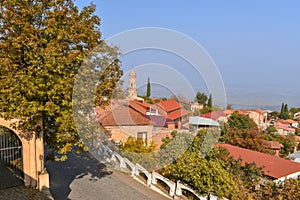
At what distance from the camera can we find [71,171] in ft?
32.2

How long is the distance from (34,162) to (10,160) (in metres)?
0.85

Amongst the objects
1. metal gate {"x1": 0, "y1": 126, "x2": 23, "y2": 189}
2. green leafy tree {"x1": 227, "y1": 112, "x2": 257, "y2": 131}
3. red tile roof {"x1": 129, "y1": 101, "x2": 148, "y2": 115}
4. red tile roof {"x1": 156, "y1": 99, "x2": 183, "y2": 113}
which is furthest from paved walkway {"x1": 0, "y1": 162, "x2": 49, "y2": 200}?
green leafy tree {"x1": 227, "y1": 112, "x2": 257, "y2": 131}

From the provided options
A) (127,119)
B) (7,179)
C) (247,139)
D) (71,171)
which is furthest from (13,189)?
(247,139)

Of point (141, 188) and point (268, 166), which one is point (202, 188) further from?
point (268, 166)

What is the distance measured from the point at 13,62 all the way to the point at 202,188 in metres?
6.59

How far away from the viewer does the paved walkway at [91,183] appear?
7.88 metres

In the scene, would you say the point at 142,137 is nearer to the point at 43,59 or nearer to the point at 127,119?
the point at 127,119

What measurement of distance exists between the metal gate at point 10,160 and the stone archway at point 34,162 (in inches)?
12.2

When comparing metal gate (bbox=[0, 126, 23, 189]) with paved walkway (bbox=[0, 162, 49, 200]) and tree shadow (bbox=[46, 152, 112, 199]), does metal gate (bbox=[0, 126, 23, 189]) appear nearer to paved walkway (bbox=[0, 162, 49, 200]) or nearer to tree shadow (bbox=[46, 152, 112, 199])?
paved walkway (bbox=[0, 162, 49, 200])

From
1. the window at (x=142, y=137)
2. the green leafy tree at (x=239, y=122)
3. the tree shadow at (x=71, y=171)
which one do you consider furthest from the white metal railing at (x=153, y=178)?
the green leafy tree at (x=239, y=122)

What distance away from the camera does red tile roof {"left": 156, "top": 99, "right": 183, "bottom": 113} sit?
10211mm

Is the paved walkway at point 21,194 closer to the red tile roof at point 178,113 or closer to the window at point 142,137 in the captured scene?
the window at point 142,137

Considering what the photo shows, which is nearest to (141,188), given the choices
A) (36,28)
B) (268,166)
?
(36,28)

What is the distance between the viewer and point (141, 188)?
8.96 metres
